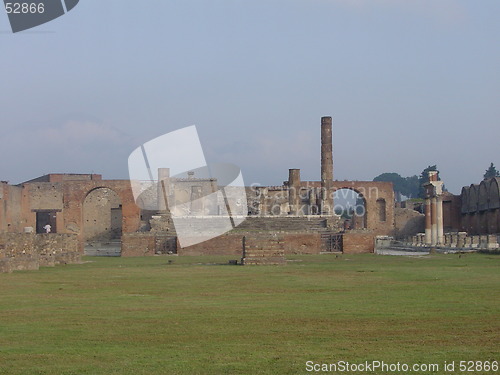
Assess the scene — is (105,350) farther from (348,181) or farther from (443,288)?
(348,181)

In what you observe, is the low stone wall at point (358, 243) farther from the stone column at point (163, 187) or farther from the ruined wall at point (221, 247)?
the stone column at point (163, 187)

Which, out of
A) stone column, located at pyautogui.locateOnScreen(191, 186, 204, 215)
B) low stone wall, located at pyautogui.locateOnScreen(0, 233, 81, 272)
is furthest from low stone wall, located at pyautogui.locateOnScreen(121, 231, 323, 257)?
stone column, located at pyautogui.locateOnScreen(191, 186, 204, 215)

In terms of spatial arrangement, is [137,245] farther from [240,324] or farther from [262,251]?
[240,324]

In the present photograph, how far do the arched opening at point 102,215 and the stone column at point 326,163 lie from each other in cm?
1351

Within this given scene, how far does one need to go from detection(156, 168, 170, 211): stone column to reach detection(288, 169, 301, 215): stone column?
305 inches

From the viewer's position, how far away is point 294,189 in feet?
173

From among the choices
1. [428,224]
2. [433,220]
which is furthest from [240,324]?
[428,224]

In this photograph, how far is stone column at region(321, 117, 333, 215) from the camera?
163 ft

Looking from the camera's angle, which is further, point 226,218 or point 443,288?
point 226,218

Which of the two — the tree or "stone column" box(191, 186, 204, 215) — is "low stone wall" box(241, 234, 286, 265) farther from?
the tree

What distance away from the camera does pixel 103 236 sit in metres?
53.9

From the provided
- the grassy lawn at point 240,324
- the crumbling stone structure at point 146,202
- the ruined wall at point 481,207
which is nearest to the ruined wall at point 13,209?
the crumbling stone structure at point 146,202

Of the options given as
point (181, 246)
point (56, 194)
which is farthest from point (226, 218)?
point (56, 194)

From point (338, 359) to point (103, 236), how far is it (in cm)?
4858
